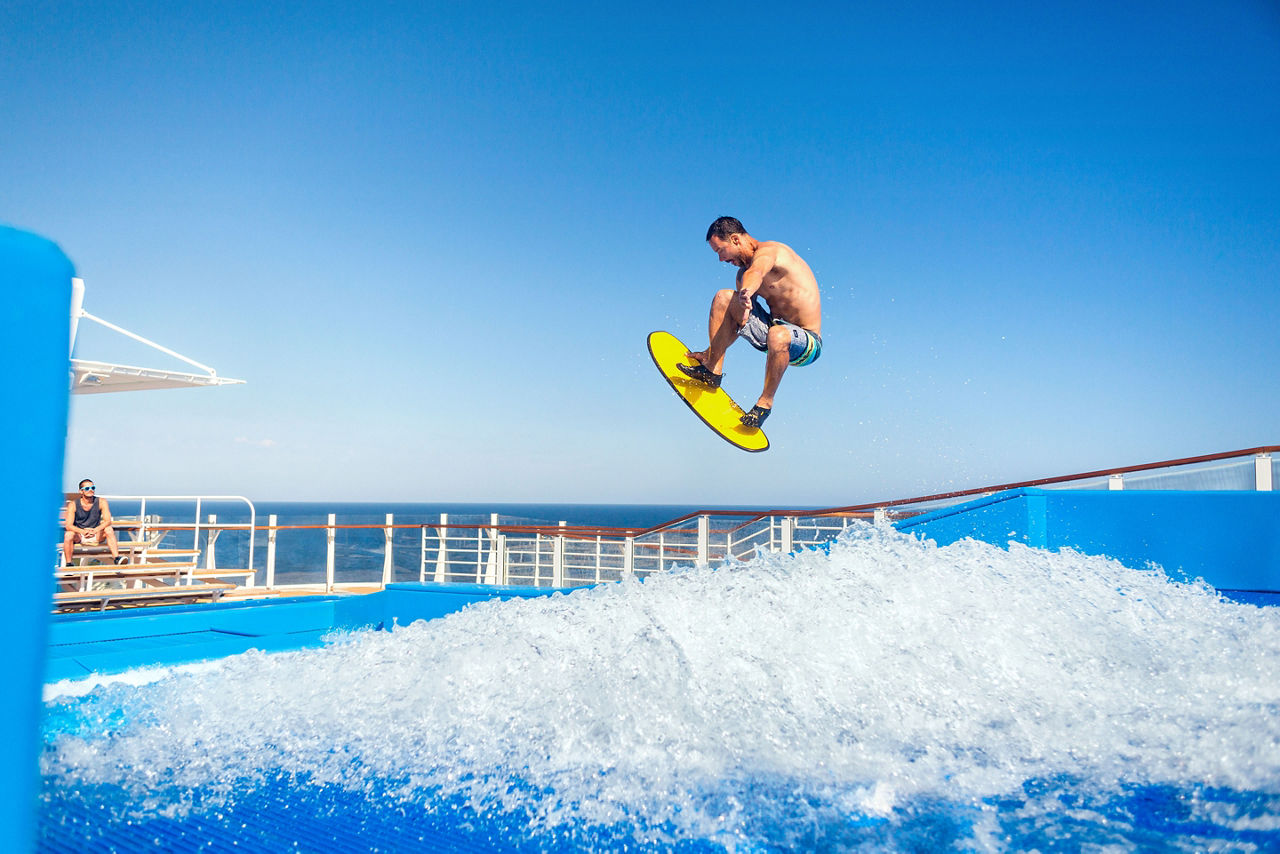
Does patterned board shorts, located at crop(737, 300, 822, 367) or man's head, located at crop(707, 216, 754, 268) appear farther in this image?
patterned board shorts, located at crop(737, 300, 822, 367)

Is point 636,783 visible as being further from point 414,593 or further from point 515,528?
point 515,528

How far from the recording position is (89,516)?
19.9 feet

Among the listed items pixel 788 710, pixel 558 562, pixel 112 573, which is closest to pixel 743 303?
pixel 788 710

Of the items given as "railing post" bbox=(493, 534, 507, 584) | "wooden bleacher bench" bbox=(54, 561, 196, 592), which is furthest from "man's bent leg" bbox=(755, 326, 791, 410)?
"wooden bleacher bench" bbox=(54, 561, 196, 592)

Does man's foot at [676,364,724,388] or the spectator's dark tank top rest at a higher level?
man's foot at [676,364,724,388]

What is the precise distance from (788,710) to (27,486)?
5.18ft

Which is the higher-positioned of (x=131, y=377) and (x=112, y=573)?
(x=131, y=377)

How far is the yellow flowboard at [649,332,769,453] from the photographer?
370 cm

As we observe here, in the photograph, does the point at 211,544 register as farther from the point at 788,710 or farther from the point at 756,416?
the point at 788,710

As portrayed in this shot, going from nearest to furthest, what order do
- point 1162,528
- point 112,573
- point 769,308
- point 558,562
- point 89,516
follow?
1. point 1162,528
2. point 769,308
3. point 112,573
4. point 89,516
5. point 558,562

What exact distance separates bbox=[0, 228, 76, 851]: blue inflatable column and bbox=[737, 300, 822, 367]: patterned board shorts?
9.80 ft

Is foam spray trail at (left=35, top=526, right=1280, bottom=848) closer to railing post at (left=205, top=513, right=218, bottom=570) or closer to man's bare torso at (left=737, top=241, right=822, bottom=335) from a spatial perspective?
man's bare torso at (left=737, top=241, right=822, bottom=335)

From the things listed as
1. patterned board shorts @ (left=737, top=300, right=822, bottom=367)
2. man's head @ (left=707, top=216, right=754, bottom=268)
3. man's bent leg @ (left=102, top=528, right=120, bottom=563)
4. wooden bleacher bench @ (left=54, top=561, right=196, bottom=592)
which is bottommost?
wooden bleacher bench @ (left=54, top=561, right=196, bottom=592)

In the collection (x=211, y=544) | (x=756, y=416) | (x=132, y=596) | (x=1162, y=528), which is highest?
(x=756, y=416)
